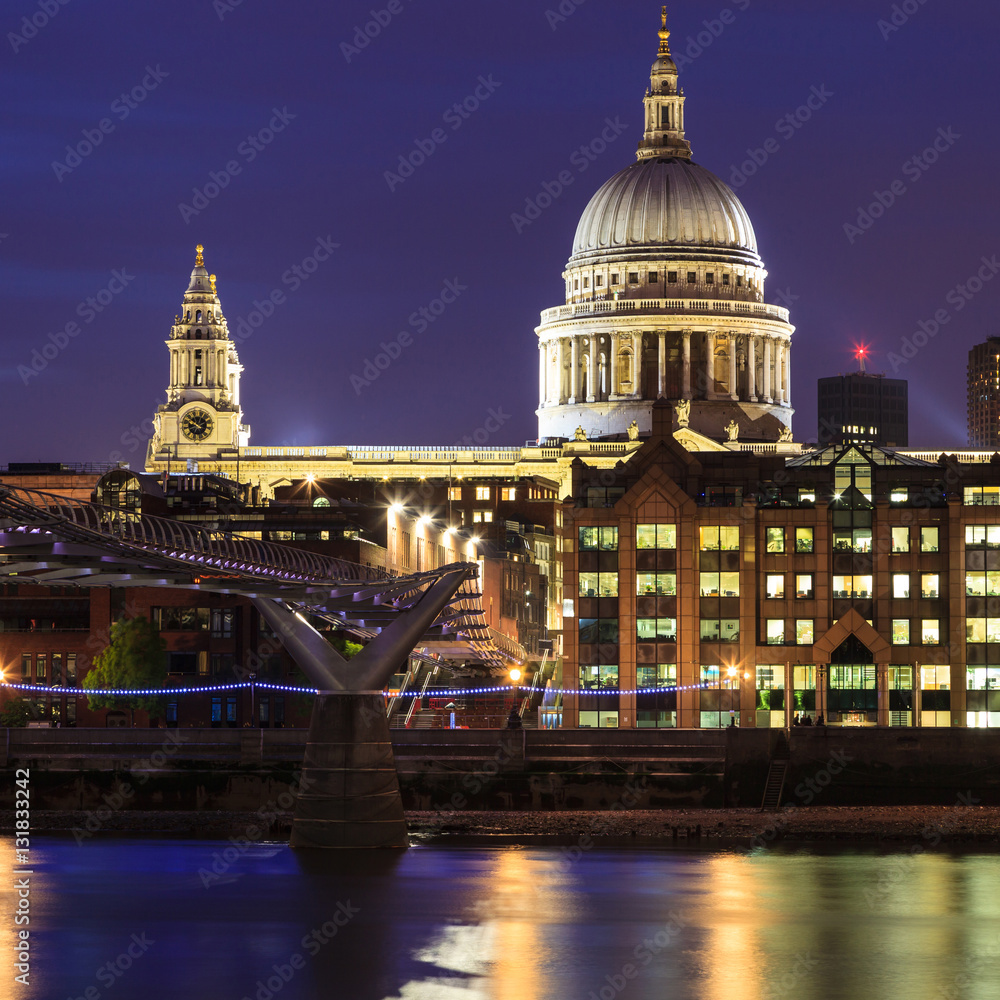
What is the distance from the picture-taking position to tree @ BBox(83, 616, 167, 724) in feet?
399

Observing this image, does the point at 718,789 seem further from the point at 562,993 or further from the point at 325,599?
the point at 562,993

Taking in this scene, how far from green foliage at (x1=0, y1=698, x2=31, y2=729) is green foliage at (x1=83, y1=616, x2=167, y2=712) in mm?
3303

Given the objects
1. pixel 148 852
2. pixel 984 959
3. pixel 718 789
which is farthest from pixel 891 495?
pixel 984 959

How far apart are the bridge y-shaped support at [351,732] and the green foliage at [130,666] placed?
36.7 m

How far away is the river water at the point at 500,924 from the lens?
2530 inches

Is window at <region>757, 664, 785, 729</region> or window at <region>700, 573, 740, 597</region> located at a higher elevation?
window at <region>700, 573, 740, 597</region>

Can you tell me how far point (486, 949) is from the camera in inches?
2731

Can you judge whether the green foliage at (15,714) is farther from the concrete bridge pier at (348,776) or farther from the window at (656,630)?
the concrete bridge pier at (348,776)

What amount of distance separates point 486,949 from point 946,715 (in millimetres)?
50381

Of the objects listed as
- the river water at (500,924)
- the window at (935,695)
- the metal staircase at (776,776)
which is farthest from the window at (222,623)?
the river water at (500,924)

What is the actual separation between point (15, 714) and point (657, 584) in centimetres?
2867

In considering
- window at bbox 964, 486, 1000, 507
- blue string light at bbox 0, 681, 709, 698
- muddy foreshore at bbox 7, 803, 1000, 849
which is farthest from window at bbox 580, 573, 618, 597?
muddy foreshore at bbox 7, 803, 1000, 849

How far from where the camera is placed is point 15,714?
11756cm

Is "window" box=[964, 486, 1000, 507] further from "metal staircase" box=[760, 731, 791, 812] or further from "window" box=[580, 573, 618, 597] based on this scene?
"metal staircase" box=[760, 731, 791, 812]
